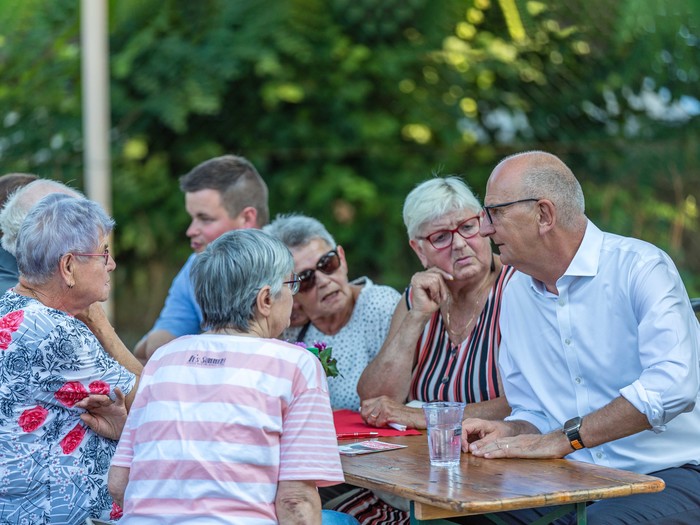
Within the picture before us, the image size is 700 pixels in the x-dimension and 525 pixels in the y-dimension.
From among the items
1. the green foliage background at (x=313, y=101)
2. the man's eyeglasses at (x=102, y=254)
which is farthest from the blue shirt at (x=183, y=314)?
the green foliage background at (x=313, y=101)

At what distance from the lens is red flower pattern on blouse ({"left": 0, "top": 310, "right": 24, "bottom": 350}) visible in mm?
2523

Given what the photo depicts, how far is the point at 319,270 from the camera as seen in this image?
3.75 meters

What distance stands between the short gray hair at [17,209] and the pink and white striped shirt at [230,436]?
1.22 m

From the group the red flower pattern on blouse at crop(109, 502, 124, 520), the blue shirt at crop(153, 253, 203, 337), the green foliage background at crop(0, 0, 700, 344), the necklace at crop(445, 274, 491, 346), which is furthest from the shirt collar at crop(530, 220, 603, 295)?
the green foliage background at crop(0, 0, 700, 344)

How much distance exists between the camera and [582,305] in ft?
9.40

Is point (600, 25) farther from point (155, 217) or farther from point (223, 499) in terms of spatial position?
point (223, 499)

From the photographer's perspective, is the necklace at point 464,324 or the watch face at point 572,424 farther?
the necklace at point 464,324

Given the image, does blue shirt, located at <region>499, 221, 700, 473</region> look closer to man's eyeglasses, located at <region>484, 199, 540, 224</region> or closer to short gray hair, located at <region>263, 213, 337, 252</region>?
man's eyeglasses, located at <region>484, 199, 540, 224</region>

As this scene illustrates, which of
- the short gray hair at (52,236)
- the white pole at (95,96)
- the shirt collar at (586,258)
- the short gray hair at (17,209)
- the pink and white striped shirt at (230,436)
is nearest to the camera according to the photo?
the pink and white striped shirt at (230,436)

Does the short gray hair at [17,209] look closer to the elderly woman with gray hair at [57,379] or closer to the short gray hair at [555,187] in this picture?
the elderly woman with gray hair at [57,379]

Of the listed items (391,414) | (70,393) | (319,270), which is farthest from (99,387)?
(319,270)

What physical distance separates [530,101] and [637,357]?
6.24m

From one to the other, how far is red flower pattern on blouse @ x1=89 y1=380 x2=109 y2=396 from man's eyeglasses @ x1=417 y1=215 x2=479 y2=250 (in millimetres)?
1400

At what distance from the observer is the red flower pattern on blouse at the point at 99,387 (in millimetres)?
2609
